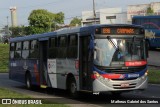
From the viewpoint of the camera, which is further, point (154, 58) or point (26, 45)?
point (154, 58)

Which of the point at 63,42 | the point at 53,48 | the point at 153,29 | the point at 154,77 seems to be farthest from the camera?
the point at 153,29

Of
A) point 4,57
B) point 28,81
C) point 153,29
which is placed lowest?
point 4,57

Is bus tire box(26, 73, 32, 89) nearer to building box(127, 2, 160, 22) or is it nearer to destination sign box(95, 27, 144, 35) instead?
destination sign box(95, 27, 144, 35)

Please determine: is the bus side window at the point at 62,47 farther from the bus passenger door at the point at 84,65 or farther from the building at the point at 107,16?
the building at the point at 107,16

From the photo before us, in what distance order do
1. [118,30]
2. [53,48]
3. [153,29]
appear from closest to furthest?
1. [118,30]
2. [53,48]
3. [153,29]

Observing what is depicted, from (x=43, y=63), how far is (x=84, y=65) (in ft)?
16.2

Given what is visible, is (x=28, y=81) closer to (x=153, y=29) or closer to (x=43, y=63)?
(x=43, y=63)

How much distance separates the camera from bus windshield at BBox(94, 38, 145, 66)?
15.9 meters

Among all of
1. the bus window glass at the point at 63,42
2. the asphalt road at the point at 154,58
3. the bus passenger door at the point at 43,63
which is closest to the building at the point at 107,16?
the asphalt road at the point at 154,58

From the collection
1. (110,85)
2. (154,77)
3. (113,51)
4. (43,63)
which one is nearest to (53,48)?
(43,63)

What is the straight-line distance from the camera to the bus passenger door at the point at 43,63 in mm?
21062

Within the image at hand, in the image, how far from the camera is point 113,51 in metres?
16.0

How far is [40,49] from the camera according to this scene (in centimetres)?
2156

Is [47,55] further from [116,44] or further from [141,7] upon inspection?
[141,7]
